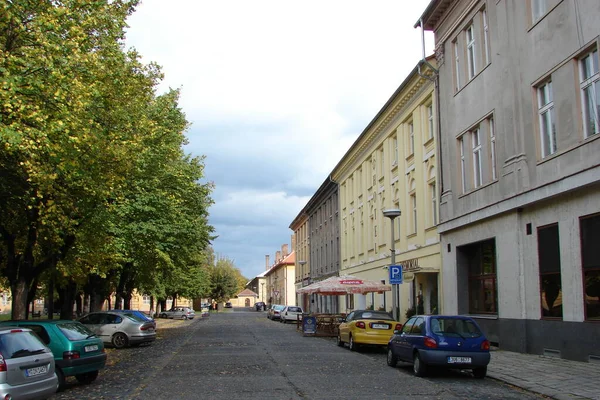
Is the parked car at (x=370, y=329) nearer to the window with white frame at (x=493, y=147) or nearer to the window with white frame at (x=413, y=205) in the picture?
the window with white frame at (x=493, y=147)

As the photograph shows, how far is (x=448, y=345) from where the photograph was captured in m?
13.6

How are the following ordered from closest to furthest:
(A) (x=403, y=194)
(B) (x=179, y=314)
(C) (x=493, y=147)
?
1. (C) (x=493, y=147)
2. (A) (x=403, y=194)
3. (B) (x=179, y=314)

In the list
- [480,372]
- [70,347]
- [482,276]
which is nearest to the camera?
[70,347]

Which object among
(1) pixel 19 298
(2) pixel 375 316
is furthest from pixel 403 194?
(1) pixel 19 298

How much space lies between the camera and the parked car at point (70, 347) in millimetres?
12570

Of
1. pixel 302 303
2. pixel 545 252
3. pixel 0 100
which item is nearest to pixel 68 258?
pixel 0 100

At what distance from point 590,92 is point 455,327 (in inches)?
273

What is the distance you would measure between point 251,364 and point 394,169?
62.1ft

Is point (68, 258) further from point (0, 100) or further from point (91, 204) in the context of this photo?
point (0, 100)

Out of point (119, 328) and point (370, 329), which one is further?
point (119, 328)

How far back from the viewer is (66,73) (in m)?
13.8

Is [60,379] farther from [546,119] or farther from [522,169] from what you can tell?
[546,119]

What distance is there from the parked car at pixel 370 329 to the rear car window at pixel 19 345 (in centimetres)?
1268

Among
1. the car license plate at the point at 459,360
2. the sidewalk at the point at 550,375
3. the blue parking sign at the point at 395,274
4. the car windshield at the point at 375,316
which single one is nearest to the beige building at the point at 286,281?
the car windshield at the point at 375,316
